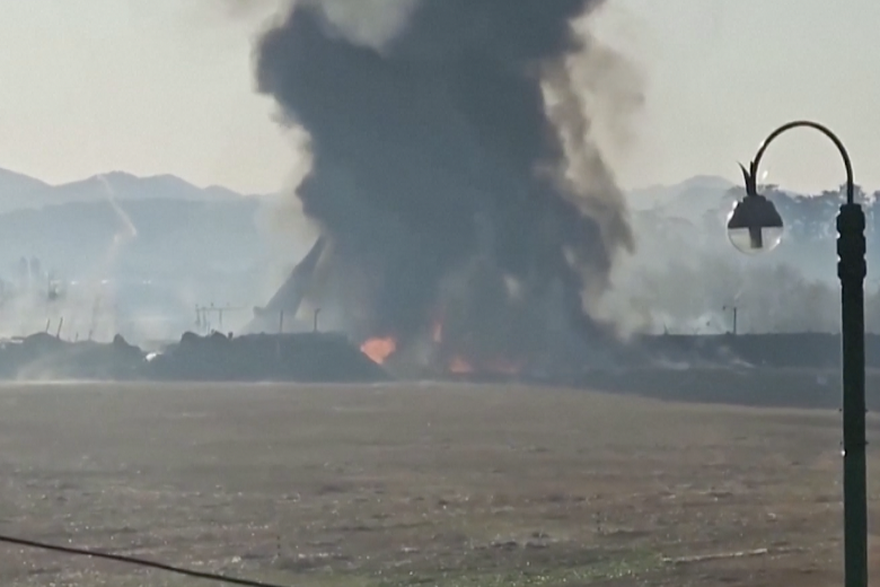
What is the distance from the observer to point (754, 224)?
11.7 meters

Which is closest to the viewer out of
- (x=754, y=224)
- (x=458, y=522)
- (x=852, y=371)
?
(x=852, y=371)

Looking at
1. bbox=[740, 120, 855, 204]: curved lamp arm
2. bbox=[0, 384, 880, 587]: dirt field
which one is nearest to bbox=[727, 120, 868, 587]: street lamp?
bbox=[740, 120, 855, 204]: curved lamp arm

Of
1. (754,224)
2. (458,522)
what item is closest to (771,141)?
(754,224)

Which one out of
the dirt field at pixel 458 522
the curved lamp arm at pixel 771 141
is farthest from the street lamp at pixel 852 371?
the dirt field at pixel 458 522

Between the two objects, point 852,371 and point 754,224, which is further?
point 754,224

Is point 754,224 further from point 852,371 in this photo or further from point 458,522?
point 458,522

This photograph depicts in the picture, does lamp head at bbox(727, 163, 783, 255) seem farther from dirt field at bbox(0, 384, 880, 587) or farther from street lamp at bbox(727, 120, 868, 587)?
dirt field at bbox(0, 384, 880, 587)

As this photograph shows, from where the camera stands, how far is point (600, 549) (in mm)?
146125

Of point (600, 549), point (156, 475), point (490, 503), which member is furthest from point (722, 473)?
point (156, 475)

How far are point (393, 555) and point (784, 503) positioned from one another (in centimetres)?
4989

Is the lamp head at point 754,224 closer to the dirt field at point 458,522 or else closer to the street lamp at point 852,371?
the street lamp at point 852,371

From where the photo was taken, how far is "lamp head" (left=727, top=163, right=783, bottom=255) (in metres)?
11.7

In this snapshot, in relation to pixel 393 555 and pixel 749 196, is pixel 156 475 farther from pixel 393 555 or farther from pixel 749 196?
pixel 749 196

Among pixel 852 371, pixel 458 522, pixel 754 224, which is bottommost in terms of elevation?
pixel 458 522
